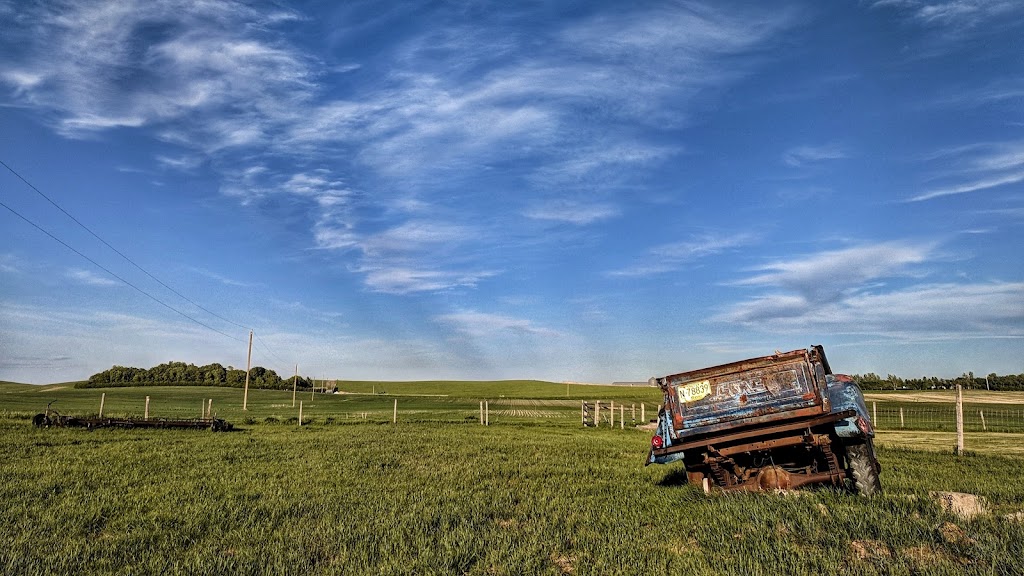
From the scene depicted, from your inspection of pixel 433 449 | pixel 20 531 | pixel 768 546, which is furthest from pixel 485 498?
pixel 433 449

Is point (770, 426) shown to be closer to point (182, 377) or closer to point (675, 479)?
point (675, 479)

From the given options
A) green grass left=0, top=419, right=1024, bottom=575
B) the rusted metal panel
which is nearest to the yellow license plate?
the rusted metal panel

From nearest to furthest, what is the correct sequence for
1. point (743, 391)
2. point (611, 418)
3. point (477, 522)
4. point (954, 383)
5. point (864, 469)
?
point (477, 522), point (864, 469), point (743, 391), point (611, 418), point (954, 383)

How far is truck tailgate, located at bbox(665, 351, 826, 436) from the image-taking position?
1037 cm

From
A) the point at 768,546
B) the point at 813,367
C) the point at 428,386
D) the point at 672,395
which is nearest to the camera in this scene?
the point at 768,546

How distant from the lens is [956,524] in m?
7.78

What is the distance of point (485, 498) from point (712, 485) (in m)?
4.27

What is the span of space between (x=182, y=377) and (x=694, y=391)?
147 meters

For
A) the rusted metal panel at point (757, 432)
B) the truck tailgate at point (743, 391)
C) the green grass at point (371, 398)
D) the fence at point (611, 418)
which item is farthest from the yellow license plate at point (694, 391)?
the green grass at point (371, 398)

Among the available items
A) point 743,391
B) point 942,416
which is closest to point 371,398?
point 942,416

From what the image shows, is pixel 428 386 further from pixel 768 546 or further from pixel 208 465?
pixel 768 546

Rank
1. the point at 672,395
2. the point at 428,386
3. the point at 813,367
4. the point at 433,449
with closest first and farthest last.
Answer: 1. the point at 813,367
2. the point at 672,395
3. the point at 433,449
4. the point at 428,386

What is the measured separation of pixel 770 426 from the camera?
34.2 ft

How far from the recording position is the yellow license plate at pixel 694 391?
1114cm
